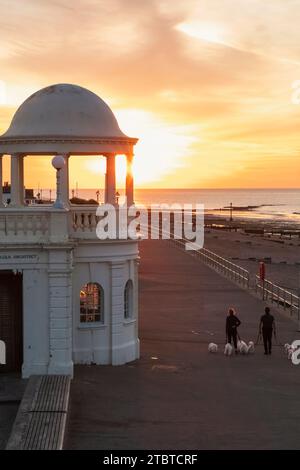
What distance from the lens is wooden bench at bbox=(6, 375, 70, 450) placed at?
1445 cm

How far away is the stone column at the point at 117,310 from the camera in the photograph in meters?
22.2

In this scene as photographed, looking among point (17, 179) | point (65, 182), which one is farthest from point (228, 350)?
point (17, 179)

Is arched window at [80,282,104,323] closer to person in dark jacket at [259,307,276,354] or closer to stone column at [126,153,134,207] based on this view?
stone column at [126,153,134,207]

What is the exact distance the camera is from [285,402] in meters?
18.3

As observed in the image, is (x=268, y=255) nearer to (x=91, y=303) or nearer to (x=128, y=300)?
(x=128, y=300)

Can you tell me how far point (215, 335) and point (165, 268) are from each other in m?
22.9

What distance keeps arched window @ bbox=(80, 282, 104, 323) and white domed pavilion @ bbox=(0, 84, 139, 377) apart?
3 centimetres

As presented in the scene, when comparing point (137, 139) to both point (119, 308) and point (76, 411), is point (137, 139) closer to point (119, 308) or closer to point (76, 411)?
point (119, 308)

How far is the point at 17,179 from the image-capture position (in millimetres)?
22844

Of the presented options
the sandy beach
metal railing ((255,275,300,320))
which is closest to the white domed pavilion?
metal railing ((255,275,300,320))

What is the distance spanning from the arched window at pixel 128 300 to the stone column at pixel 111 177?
7.76 ft

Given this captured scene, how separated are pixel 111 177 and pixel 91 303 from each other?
3527mm

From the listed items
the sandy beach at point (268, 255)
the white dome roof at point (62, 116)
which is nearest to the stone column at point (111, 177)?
the white dome roof at point (62, 116)

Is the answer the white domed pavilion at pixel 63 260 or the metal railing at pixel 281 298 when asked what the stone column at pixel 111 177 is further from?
the metal railing at pixel 281 298
